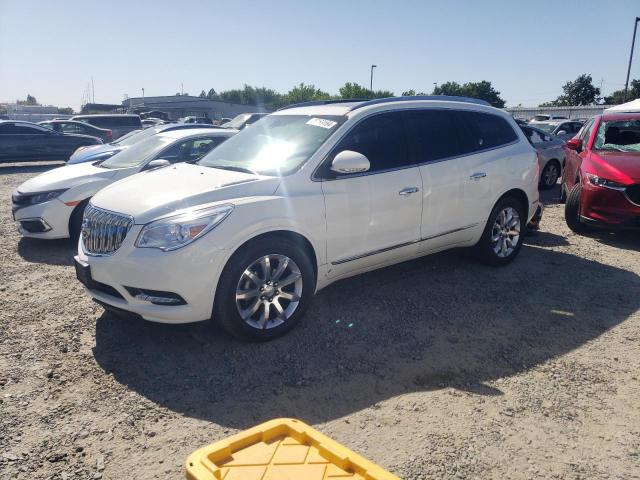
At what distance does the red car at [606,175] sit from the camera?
21.3 ft

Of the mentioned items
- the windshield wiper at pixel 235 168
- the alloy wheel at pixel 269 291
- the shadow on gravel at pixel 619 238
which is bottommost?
the shadow on gravel at pixel 619 238

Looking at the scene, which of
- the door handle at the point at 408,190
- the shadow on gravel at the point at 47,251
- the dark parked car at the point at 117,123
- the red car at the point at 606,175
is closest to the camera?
the door handle at the point at 408,190

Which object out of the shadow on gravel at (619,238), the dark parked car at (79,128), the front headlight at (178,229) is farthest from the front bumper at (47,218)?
the dark parked car at (79,128)

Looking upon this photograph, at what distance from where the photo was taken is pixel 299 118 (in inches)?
189

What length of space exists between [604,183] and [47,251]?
7.29 meters

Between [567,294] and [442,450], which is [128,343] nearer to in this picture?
[442,450]

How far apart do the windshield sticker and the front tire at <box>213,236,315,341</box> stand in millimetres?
1139

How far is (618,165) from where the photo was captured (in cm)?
674

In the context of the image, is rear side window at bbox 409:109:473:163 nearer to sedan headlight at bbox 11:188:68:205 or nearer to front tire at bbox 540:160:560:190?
sedan headlight at bbox 11:188:68:205

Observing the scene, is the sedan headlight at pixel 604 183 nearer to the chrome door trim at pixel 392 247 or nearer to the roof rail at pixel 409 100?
the roof rail at pixel 409 100

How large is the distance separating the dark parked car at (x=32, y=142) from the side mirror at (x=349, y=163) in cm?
1482

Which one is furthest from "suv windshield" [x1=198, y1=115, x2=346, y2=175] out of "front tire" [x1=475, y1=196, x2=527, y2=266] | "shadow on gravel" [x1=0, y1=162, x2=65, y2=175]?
"shadow on gravel" [x1=0, y1=162, x2=65, y2=175]

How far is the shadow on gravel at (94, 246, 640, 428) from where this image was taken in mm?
3232

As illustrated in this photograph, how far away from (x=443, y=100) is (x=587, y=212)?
3.07 meters
